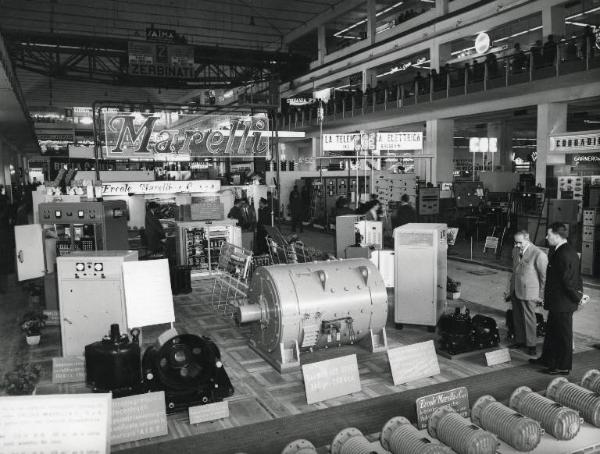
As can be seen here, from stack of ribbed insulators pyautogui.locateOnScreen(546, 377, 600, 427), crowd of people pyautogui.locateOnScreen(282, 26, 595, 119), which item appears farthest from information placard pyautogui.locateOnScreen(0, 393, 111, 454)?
crowd of people pyautogui.locateOnScreen(282, 26, 595, 119)

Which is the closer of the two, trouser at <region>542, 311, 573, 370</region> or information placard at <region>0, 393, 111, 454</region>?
information placard at <region>0, 393, 111, 454</region>

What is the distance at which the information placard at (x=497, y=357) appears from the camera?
20.1 ft

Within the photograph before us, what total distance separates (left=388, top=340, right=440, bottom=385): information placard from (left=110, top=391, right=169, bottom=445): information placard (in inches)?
93.1

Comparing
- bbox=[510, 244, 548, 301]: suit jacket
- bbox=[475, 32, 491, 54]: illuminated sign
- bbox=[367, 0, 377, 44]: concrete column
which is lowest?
bbox=[510, 244, 548, 301]: suit jacket

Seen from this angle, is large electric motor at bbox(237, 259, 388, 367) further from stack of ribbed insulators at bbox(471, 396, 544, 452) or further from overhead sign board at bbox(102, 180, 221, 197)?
overhead sign board at bbox(102, 180, 221, 197)

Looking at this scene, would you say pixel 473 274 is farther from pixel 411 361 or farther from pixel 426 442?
pixel 426 442

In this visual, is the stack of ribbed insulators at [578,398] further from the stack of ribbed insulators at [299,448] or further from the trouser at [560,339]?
the stack of ribbed insulators at [299,448]

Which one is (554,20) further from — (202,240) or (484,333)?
(484,333)

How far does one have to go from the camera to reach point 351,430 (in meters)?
4.14

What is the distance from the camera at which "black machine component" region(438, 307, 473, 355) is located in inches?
256

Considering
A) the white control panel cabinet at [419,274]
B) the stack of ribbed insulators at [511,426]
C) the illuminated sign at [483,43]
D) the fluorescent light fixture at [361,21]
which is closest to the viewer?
the stack of ribbed insulators at [511,426]

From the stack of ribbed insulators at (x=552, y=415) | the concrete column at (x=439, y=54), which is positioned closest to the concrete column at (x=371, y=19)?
the concrete column at (x=439, y=54)

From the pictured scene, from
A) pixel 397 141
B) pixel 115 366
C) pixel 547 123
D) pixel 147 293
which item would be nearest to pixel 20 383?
pixel 115 366

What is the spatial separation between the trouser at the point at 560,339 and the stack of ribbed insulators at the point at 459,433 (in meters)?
1.91
